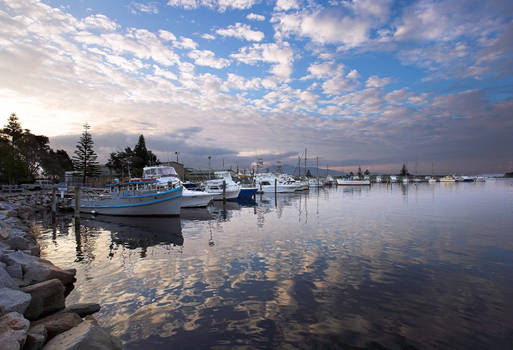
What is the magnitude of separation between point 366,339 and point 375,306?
1563 millimetres

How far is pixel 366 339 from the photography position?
554cm

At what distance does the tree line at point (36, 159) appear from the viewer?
41.9m

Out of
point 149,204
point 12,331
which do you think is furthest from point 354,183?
point 12,331

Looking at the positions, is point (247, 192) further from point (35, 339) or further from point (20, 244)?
point (35, 339)

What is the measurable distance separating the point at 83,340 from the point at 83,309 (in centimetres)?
278

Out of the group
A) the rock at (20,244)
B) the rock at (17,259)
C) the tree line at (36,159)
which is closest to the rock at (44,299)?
the rock at (17,259)

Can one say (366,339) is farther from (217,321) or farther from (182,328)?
(182,328)

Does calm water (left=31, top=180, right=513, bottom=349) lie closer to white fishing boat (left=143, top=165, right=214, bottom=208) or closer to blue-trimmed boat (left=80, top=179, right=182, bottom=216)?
blue-trimmed boat (left=80, top=179, right=182, bottom=216)

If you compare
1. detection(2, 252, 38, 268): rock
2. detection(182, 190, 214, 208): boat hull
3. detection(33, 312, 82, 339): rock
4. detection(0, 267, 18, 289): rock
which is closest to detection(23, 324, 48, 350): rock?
detection(33, 312, 82, 339): rock

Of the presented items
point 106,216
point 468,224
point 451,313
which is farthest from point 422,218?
point 106,216

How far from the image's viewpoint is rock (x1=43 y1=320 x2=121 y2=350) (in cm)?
442

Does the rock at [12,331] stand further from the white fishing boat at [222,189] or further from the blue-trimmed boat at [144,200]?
the white fishing boat at [222,189]

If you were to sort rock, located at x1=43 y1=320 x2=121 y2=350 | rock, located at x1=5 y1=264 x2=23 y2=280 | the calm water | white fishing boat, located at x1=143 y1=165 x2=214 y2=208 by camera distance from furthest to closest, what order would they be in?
1. white fishing boat, located at x1=143 y1=165 x2=214 y2=208
2. rock, located at x1=5 y1=264 x2=23 y2=280
3. the calm water
4. rock, located at x1=43 y1=320 x2=121 y2=350

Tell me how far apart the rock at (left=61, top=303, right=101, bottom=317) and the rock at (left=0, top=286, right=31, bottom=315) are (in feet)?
3.97
